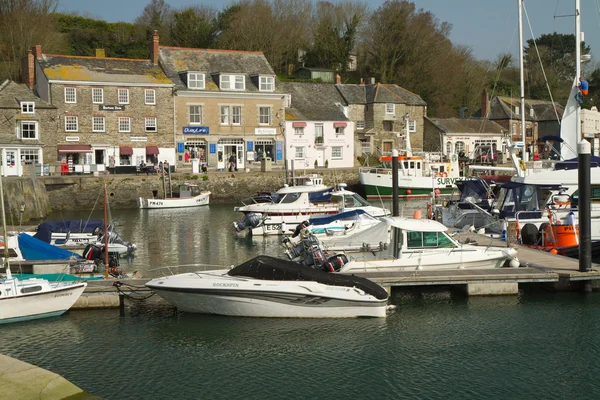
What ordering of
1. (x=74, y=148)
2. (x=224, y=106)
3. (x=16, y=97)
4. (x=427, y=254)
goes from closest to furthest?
1. (x=427, y=254)
2. (x=16, y=97)
3. (x=74, y=148)
4. (x=224, y=106)

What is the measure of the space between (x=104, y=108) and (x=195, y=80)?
23.7 ft

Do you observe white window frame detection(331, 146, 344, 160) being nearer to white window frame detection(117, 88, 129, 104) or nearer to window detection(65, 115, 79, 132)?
white window frame detection(117, 88, 129, 104)

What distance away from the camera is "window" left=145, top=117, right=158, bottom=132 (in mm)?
54969

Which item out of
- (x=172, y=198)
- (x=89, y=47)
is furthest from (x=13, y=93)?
(x=89, y=47)

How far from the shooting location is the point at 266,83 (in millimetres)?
58812

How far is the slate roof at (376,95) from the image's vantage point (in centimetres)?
6675

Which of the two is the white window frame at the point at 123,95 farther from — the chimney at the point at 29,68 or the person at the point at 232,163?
the person at the point at 232,163

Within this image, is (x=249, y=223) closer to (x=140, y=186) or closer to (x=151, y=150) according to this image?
(x=140, y=186)

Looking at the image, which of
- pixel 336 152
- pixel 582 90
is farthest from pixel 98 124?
pixel 582 90

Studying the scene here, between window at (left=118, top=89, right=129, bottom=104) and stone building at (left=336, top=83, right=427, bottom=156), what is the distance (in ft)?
68.4

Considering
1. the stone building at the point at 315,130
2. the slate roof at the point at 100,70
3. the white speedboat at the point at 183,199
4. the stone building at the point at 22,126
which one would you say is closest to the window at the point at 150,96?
the slate roof at the point at 100,70

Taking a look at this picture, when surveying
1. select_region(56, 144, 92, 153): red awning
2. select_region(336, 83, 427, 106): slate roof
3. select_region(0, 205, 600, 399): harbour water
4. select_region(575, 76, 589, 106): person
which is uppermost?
select_region(336, 83, 427, 106): slate roof

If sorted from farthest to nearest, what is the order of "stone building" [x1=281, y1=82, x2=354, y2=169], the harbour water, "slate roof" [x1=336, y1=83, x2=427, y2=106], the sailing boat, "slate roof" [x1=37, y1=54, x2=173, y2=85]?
1. "slate roof" [x1=336, y1=83, x2=427, y2=106]
2. "stone building" [x1=281, y1=82, x2=354, y2=169]
3. "slate roof" [x1=37, y1=54, x2=173, y2=85]
4. the sailing boat
5. the harbour water

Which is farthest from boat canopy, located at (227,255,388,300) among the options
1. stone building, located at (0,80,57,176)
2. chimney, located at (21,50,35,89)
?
chimney, located at (21,50,35,89)
